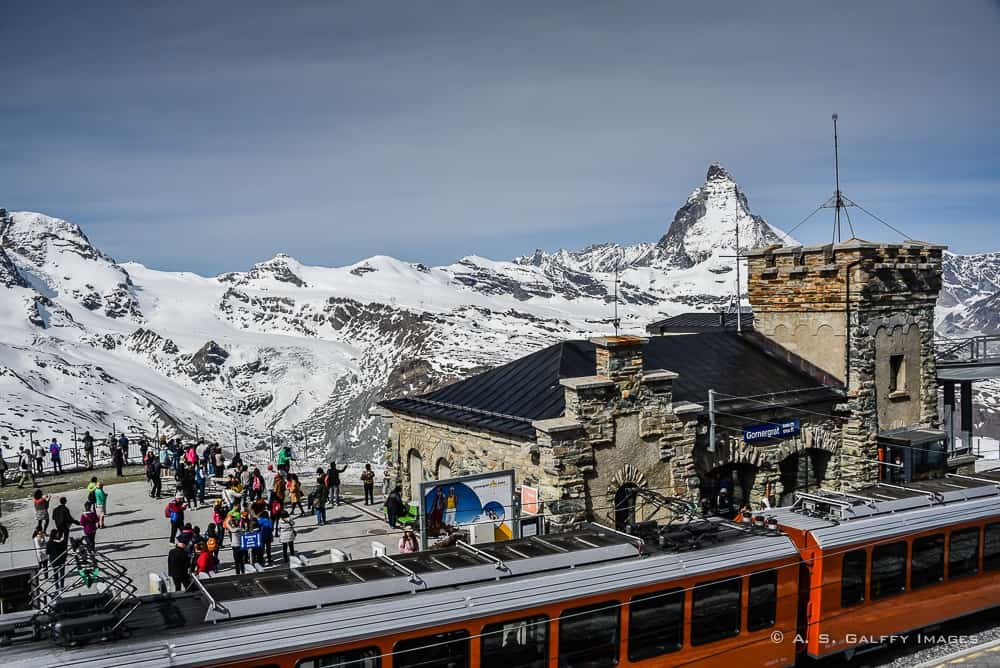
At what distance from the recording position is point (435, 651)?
436 inches

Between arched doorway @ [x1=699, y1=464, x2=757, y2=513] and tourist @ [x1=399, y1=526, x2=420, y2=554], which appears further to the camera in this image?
arched doorway @ [x1=699, y1=464, x2=757, y2=513]

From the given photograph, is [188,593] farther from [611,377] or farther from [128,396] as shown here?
[128,396]

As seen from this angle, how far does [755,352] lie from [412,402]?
11.4m

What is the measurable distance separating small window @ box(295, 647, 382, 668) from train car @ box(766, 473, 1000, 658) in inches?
319

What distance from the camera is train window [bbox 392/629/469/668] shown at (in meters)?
10.8

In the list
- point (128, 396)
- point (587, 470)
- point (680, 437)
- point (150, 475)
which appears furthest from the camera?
point (128, 396)

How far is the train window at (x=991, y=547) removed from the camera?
17.5 m

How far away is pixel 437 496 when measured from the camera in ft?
60.4

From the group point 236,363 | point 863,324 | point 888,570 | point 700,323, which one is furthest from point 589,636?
point 236,363

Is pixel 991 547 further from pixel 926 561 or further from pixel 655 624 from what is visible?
pixel 655 624

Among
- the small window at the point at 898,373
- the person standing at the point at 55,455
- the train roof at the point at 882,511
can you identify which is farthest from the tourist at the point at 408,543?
the person standing at the point at 55,455

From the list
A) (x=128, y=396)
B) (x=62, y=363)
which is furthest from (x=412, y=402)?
(x=62, y=363)

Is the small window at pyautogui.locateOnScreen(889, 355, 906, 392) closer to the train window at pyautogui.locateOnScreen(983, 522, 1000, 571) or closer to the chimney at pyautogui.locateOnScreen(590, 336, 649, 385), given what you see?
the train window at pyautogui.locateOnScreen(983, 522, 1000, 571)

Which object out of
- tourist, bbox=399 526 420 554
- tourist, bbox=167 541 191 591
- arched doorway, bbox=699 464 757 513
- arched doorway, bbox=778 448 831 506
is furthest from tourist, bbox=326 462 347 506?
arched doorway, bbox=778 448 831 506
